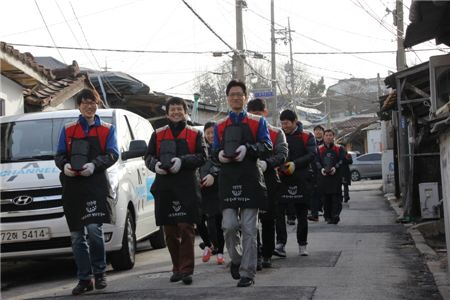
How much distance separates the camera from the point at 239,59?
2602cm

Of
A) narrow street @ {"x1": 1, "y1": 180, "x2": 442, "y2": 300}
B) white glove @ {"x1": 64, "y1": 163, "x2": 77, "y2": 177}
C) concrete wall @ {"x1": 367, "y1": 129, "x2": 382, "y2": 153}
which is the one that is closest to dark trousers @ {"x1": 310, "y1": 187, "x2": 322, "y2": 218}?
narrow street @ {"x1": 1, "y1": 180, "x2": 442, "y2": 300}

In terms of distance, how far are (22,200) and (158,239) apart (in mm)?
3685

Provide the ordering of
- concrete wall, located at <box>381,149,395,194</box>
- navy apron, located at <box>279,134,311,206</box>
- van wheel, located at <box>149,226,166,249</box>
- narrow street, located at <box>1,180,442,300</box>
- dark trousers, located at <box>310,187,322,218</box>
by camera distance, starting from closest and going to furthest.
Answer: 1. narrow street, located at <box>1,180,442,300</box>
2. navy apron, located at <box>279,134,311,206</box>
3. van wheel, located at <box>149,226,166,249</box>
4. dark trousers, located at <box>310,187,322,218</box>
5. concrete wall, located at <box>381,149,395,194</box>

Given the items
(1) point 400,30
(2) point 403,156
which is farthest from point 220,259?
(1) point 400,30

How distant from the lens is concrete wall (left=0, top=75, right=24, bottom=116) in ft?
45.4

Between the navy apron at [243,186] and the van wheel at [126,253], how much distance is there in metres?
2.22

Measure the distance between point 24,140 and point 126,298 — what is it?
3.56 m

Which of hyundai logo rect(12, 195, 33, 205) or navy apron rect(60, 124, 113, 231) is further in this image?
hyundai logo rect(12, 195, 33, 205)

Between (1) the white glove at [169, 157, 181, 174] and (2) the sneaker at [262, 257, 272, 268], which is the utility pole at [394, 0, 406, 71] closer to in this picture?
(2) the sneaker at [262, 257, 272, 268]

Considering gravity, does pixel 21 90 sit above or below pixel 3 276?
above

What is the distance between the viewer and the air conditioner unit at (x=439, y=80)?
8258mm

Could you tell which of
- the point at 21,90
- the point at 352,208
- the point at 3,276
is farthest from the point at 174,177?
the point at 352,208

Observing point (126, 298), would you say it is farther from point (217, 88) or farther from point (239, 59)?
point (217, 88)

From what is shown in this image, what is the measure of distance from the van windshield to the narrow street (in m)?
1.53
